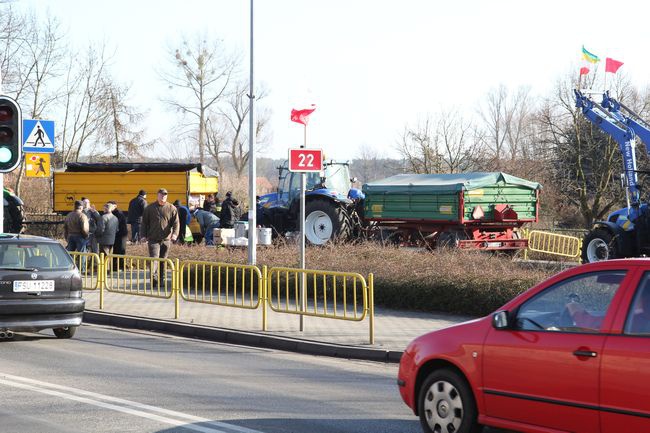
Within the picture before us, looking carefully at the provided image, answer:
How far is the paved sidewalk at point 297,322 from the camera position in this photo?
12938mm

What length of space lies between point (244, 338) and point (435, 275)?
12.5 feet

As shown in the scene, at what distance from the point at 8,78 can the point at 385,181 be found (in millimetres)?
18766

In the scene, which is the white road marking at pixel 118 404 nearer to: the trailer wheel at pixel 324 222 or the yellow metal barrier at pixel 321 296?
the yellow metal barrier at pixel 321 296

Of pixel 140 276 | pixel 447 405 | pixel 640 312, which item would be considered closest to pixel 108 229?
pixel 140 276

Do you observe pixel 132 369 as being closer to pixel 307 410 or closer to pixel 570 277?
pixel 307 410

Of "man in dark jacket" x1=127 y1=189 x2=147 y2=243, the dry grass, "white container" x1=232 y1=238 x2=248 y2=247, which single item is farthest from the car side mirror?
"man in dark jacket" x1=127 y1=189 x2=147 y2=243

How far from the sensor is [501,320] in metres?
6.94

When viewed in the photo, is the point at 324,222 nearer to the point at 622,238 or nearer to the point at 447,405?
the point at 622,238

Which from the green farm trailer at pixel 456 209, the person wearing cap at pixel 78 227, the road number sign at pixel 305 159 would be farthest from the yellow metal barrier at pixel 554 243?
the road number sign at pixel 305 159

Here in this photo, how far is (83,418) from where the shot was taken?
809 cm

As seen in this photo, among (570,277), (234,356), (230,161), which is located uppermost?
(230,161)

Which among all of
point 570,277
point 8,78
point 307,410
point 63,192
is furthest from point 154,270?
point 8,78

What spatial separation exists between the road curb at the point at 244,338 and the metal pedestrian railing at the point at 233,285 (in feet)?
1.36

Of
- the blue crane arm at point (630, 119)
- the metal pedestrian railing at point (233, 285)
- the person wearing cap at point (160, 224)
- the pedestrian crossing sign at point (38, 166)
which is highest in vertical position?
the blue crane arm at point (630, 119)
